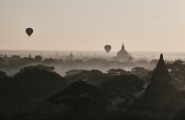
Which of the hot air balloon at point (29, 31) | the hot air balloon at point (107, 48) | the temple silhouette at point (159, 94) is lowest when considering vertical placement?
the temple silhouette at point (159, 94)

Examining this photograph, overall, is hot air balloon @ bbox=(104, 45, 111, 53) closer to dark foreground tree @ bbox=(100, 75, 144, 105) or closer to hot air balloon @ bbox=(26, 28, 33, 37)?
hot air balloon @ bbox=(26, 28, 33, 37)

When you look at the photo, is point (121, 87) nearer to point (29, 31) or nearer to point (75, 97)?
point (75, 97)

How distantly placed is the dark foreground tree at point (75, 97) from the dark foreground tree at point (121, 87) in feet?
38.2

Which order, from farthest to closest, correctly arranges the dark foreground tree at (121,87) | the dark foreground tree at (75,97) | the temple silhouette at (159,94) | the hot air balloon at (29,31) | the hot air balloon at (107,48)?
the hot air balloon at (107,48) → the hot air balloon at (29,31) → the dark foreground tree at (121,87) → the temple silhouette at (159,94) → the dark foreground tree at (75,97)

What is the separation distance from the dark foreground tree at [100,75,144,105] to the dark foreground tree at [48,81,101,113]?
11.6m

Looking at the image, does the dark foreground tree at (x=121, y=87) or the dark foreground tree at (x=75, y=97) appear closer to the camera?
the dark foreground tree at (x=75, y=97)

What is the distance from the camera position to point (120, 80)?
59625 millimetres

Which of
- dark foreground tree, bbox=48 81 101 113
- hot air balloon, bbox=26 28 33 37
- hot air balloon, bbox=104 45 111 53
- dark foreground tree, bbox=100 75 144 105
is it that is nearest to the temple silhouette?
dark foreground tree, bbox=100 75 144 105

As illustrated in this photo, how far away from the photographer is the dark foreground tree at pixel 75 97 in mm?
45156

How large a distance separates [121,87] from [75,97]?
53.9 feet

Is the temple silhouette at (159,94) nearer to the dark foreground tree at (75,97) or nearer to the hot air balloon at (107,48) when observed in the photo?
the dark foreground tree at (75,97)

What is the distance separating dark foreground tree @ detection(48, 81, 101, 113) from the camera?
1778 inches

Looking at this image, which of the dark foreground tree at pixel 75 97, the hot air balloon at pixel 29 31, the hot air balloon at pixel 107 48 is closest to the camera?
the dark foreground tree at pixel 75 97

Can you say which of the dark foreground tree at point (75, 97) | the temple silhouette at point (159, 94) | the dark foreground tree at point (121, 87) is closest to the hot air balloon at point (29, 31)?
the dark foreground tree at point (121, 87)
